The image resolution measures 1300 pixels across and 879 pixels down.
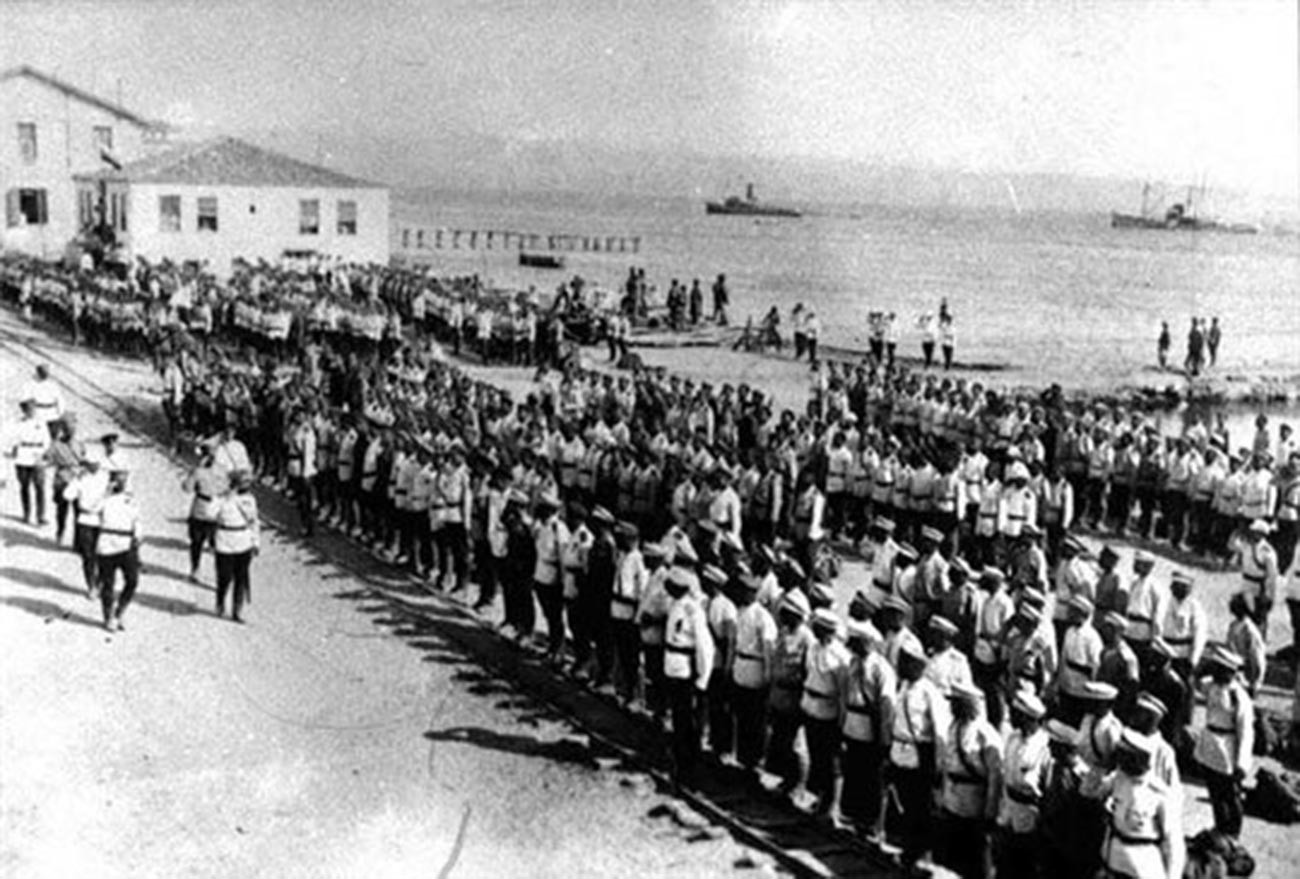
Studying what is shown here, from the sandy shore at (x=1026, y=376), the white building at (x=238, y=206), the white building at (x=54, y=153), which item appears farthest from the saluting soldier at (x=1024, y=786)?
the white building at (x=54, y=153)

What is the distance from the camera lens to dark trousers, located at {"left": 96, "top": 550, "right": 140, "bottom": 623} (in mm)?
11930

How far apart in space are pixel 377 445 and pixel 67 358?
15.7m

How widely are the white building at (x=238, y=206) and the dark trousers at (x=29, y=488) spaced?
25832 mm

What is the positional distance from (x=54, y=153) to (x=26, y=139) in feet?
3.16

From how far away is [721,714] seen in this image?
9.98 m

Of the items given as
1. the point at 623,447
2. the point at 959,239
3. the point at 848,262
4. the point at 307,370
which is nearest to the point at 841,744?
the point at 623,447

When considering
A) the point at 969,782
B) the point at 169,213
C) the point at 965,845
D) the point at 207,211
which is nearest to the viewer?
the point at 969,782

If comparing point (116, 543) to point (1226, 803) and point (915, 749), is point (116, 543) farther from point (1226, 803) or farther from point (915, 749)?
point (1226, 803)

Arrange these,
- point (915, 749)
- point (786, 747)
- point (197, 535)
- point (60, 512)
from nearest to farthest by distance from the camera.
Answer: point (915, 749) < point (786, 747) < point (197, 535) < point (60, 512)

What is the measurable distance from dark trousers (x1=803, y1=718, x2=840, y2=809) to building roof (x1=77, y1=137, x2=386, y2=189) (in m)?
35.5

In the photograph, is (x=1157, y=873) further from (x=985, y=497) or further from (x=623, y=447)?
(x=623, y=447)

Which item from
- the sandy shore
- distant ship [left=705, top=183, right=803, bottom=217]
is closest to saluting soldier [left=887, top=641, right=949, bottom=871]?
the sandy shore

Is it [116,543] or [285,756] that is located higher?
[116,543]

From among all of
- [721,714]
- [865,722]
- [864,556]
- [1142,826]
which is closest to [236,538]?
[721,714]
